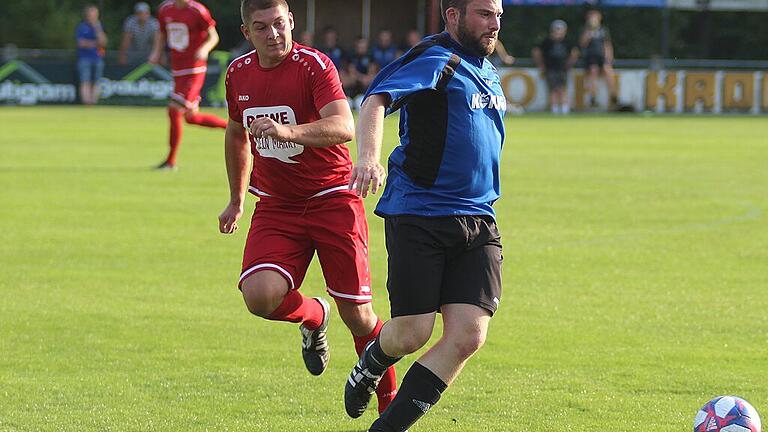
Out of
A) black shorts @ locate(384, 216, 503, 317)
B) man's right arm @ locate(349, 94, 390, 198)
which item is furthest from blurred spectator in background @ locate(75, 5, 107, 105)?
man's right arm @ locate(349, 94, 390, 198)

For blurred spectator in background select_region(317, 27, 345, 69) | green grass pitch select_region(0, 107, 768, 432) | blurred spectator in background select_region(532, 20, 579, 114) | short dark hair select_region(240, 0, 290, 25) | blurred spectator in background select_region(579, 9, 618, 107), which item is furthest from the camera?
blurred spectator in background select_region(317, 27, 345, 69)

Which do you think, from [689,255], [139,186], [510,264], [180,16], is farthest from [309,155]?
[180,16]

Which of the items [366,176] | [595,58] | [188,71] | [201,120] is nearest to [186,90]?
[188,71]

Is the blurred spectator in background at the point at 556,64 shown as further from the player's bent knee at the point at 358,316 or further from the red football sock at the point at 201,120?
the player's bent knee at the point at 358,316

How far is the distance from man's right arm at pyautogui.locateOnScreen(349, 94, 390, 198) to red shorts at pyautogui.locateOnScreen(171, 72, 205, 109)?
39.5 feet

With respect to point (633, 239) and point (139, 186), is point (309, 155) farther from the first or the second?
point (139, 186)

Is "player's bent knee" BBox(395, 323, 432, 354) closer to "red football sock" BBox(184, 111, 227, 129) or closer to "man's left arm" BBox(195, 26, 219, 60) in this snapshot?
"man's left arm" BBox(195, 26, 219, 60)

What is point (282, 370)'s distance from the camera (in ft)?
23.1

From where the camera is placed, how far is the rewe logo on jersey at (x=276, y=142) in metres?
6.26

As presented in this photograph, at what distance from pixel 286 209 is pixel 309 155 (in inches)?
11.3

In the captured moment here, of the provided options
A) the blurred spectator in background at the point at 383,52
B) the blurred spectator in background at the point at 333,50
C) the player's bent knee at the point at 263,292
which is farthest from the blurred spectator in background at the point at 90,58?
the player's bent knee at the point at 263,292

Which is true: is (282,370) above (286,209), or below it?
below

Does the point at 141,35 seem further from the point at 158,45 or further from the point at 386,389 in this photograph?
the point at 386,389

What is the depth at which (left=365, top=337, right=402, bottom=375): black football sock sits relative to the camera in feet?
18.7
